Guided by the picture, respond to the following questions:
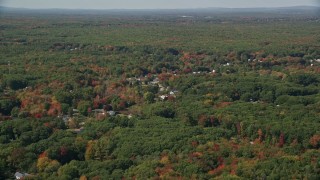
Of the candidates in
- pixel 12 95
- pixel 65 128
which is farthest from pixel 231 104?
pixel 12 95

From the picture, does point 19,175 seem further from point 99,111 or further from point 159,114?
point 99,111

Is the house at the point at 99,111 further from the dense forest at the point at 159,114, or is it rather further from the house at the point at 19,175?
the house at the point at 19,175

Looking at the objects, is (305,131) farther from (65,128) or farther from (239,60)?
(239,60)

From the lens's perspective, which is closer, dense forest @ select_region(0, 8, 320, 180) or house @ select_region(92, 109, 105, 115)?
dense forest @ select_region(0, 8, 320, 180)

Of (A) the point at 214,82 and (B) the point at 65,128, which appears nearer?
(B) the point at 65,128

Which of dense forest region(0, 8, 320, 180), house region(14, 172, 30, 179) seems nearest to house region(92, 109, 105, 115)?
dense forest region(0, 8, 320, 180)

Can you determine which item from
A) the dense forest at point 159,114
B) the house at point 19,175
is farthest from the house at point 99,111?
the house at point 19,175

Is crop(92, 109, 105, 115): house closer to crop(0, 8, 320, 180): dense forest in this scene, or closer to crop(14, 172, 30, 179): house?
crop(0, 8, 320, 180): dense forest

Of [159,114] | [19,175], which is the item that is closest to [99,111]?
[159,114]
